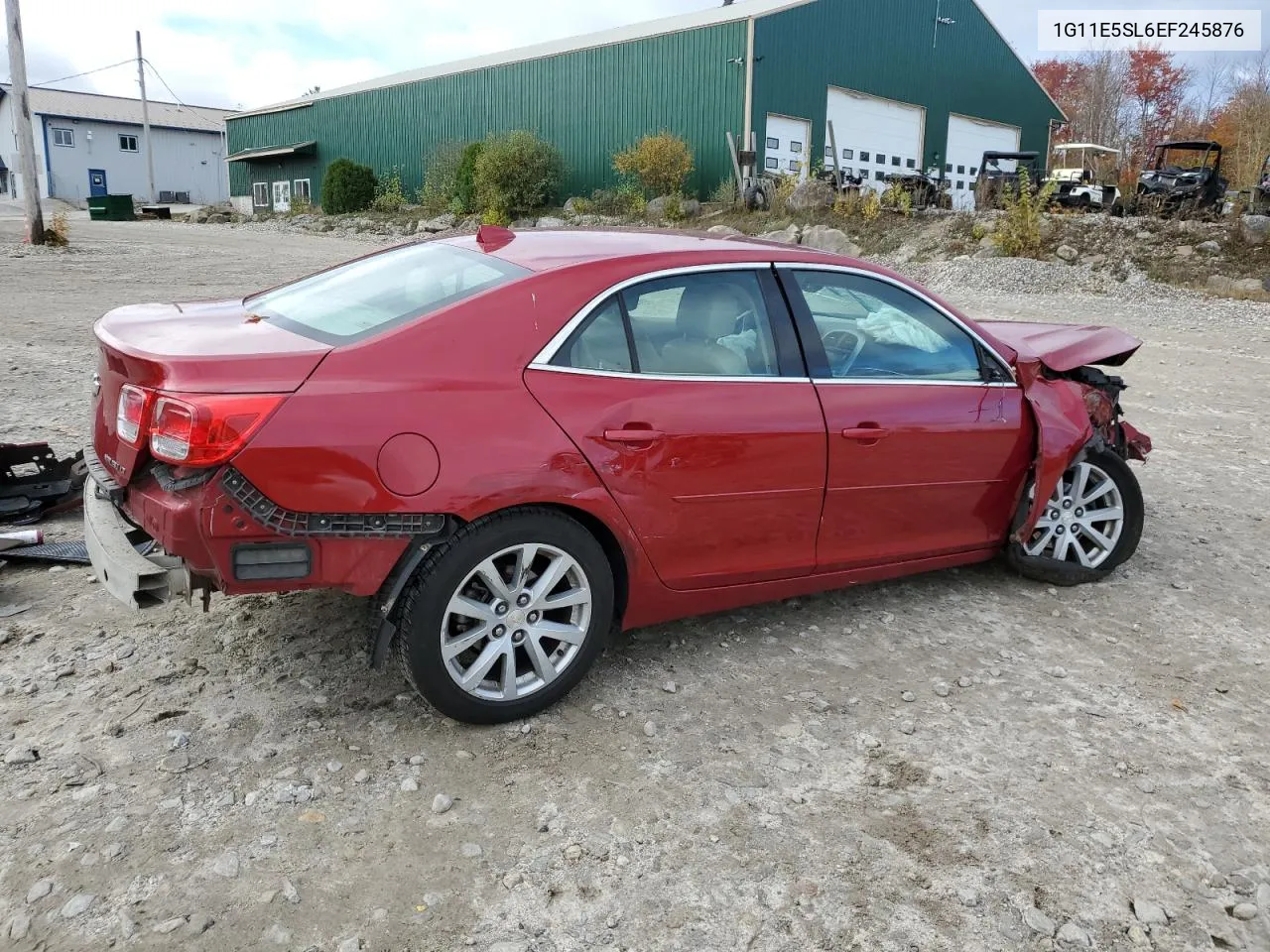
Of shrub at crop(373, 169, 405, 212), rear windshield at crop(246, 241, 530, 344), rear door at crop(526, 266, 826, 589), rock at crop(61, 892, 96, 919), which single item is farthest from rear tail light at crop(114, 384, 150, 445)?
shrub at crop(373, 169, 405, 212)

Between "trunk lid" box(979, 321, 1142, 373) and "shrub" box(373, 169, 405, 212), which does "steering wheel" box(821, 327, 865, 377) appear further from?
"shrub" box(373, 169, 405, 212)

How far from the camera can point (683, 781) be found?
9.81 ft

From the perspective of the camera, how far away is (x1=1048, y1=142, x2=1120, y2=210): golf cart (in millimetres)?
23406

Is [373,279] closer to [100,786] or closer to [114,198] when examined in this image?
[100,786]

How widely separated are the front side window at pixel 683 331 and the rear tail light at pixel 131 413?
4.02ft

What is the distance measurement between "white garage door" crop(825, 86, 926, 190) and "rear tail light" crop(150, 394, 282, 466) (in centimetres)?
2676

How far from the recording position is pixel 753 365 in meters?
3.60

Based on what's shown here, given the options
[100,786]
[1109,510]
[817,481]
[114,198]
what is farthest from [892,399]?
[114,198]

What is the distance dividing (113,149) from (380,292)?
2561 inches

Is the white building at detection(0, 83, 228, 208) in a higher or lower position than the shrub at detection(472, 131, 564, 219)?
higher

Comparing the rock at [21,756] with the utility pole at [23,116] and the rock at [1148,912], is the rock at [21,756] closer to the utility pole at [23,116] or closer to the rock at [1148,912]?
the rock at [1148,912]

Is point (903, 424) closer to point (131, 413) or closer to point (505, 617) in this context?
point (505, 617)

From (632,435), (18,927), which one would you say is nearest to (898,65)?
(632,435)

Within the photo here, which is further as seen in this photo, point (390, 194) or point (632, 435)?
point (390, 194)
